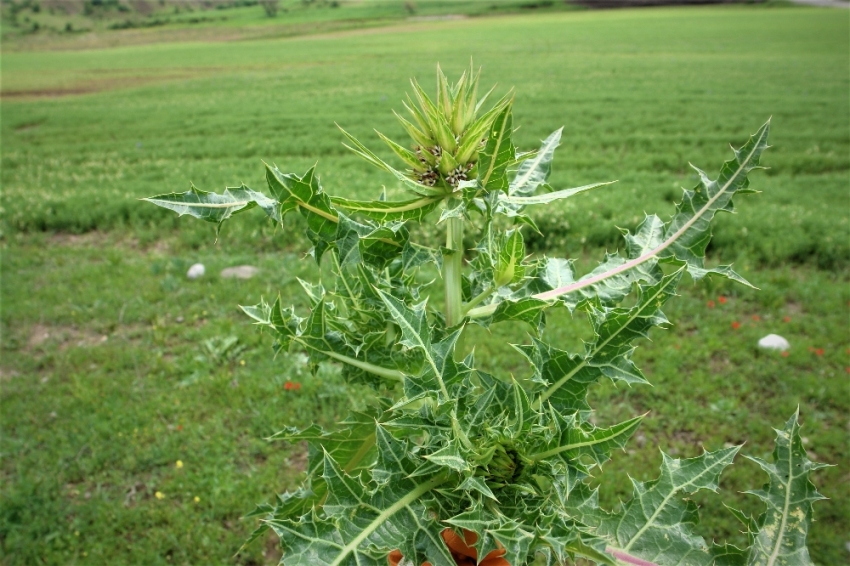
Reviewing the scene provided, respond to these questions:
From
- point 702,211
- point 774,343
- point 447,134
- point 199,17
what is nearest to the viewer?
point 447,134

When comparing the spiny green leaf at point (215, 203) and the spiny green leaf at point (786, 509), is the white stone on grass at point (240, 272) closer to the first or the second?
the spiny green leaf at point (215, 203)

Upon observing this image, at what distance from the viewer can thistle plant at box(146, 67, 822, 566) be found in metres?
1.12

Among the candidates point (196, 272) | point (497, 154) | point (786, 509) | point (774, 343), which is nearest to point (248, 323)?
point (497, 154)

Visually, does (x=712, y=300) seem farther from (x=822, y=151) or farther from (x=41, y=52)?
(x=41, y=52)

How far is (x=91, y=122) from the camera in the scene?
15961 millimetres

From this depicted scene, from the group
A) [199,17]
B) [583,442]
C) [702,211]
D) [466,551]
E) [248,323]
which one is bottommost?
[248,323]

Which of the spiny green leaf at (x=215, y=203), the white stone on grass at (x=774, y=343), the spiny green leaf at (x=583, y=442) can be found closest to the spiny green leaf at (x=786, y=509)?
the spiny green leaf at (x=583, y=442)

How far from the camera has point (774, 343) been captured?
4848mm

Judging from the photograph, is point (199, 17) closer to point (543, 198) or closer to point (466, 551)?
point (543, 198)

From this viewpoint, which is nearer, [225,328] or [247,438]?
[247,438]

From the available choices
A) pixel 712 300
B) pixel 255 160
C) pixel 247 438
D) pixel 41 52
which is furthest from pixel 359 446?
pixel 41 52

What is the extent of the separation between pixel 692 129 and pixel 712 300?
8420 mm

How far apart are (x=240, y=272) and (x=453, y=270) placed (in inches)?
216

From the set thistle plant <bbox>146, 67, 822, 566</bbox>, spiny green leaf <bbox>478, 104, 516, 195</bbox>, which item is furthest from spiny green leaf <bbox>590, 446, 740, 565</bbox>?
spiny green leaf <bbox>478, 104, 516, 195</bbox>
